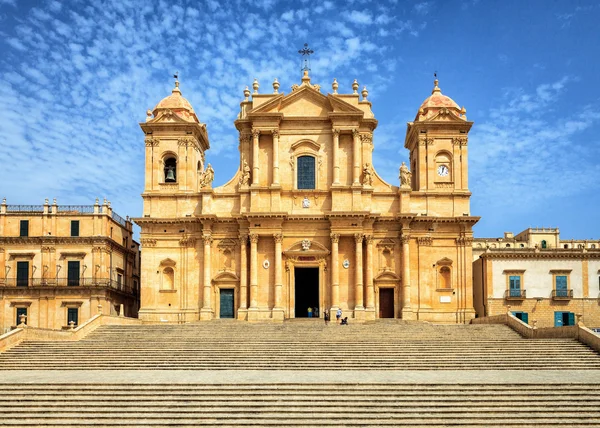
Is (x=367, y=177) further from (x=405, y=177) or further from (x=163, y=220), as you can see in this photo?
(x=163, y=220)

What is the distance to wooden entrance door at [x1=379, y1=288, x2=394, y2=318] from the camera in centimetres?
4334

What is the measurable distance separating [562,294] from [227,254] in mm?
21931

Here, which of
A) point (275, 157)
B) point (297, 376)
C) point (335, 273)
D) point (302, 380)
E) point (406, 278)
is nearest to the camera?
point (302, 380)

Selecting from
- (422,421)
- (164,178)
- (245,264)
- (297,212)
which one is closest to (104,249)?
(164,178)

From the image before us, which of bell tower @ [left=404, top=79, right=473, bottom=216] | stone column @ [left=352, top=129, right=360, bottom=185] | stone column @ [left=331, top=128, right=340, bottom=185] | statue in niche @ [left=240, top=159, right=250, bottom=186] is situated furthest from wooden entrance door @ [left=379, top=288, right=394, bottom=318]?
statue in niche @ [left=240, top=159, right=250, bottom=186]

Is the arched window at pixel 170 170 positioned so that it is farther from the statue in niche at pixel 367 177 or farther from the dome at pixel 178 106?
the statue in niche at pixel 367 177

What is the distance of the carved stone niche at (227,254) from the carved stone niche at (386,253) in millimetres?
9205

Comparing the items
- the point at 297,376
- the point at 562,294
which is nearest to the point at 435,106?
the point at 562,294

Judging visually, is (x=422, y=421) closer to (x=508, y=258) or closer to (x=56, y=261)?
(x=508, y=258)

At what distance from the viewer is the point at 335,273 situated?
42156 millimetres

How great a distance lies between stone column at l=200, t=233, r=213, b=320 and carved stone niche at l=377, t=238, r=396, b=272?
10.8 meters

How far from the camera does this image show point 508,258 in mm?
44562

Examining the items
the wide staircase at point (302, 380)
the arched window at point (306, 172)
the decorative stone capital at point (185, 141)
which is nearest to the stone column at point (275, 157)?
the arched window at point (306, 172)

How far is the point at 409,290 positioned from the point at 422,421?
896 inches
